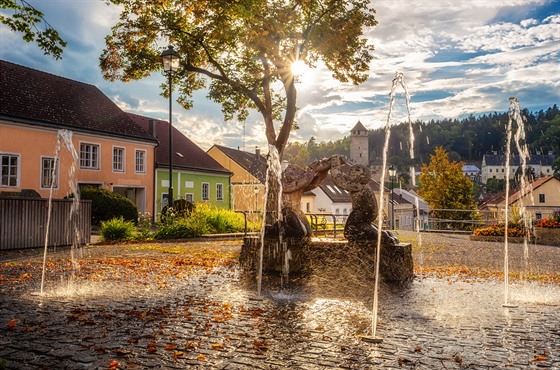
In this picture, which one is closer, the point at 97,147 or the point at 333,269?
the point at 333,269

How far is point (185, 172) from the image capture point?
38.8m

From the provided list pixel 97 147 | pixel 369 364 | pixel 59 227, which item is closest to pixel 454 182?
pixel 97 147

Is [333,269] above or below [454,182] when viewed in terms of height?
below

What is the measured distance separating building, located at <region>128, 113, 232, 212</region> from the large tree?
1702 centimetres

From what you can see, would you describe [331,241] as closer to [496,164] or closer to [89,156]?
[89,156]

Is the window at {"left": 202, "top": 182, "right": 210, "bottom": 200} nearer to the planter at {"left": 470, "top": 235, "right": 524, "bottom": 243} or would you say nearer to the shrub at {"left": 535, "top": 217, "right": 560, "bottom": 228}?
the planter at {"left": 470, "top": 235, "right": 524, "bottom": 243}

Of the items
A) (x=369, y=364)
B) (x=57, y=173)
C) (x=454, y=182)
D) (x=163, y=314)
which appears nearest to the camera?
(x=369, y=364)

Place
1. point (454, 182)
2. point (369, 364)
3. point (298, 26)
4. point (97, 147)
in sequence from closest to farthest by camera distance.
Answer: point (369, 364) → point (298, 26) → point (97, 147) → point (454, 182)

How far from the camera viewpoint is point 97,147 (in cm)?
3052

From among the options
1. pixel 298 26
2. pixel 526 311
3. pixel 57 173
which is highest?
pixel 298 26

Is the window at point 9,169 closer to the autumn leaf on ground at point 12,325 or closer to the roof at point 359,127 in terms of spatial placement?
the autumn leaf on ground at point 12,325

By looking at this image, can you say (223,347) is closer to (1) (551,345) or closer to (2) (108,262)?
(1) (551,345)

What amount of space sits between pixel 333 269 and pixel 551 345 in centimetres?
433

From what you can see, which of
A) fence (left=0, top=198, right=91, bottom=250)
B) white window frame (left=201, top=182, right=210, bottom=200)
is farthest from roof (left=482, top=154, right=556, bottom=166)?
fence (left=0, top=198, right=91, bottom=250)
